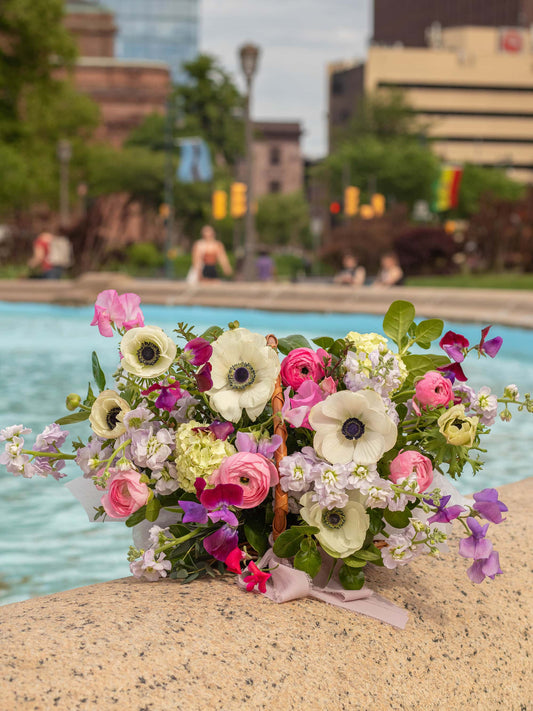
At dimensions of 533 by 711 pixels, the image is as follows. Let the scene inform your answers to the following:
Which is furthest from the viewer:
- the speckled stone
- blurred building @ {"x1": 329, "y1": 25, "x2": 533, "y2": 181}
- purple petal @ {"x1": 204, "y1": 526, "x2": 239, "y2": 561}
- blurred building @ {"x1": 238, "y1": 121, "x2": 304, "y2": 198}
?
blurred building @ {"x1": 238, "y1": 121, "x2": 304, "y2": 198}

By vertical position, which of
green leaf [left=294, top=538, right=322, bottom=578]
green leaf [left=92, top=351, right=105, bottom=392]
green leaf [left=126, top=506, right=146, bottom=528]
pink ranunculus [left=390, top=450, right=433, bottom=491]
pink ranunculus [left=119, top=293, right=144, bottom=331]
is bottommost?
green leaf [left=294, top=538, right=322, bottom=578]

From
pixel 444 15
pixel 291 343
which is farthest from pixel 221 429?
pixel 444 15

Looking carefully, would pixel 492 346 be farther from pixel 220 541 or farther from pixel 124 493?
pixel 124 493

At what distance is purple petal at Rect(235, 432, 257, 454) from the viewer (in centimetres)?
212

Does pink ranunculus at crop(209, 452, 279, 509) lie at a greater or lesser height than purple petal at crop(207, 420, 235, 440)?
lesser

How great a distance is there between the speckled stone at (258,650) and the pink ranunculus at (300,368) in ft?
1.74

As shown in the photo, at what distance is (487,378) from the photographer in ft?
37.2

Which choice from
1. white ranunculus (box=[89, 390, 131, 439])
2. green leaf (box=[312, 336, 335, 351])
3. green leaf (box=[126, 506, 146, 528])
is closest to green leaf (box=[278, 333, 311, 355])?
green leaf (box=[312, 336, 335, 351])

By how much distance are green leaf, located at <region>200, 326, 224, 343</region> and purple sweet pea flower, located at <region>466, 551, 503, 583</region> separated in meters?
0.85

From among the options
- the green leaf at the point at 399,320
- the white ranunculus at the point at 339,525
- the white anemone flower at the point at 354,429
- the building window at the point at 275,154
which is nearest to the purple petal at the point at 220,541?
the white ranunculus at the point at 339,525

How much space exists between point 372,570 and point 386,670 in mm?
425

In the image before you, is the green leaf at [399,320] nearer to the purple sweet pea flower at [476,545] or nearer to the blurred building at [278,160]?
the purple sweet pea flower at [476,545]

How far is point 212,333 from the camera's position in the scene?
92.7 inches

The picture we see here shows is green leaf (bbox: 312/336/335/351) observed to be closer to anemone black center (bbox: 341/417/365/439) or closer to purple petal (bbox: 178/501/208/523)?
anemone black center (bbox: 341/417/365/439)
